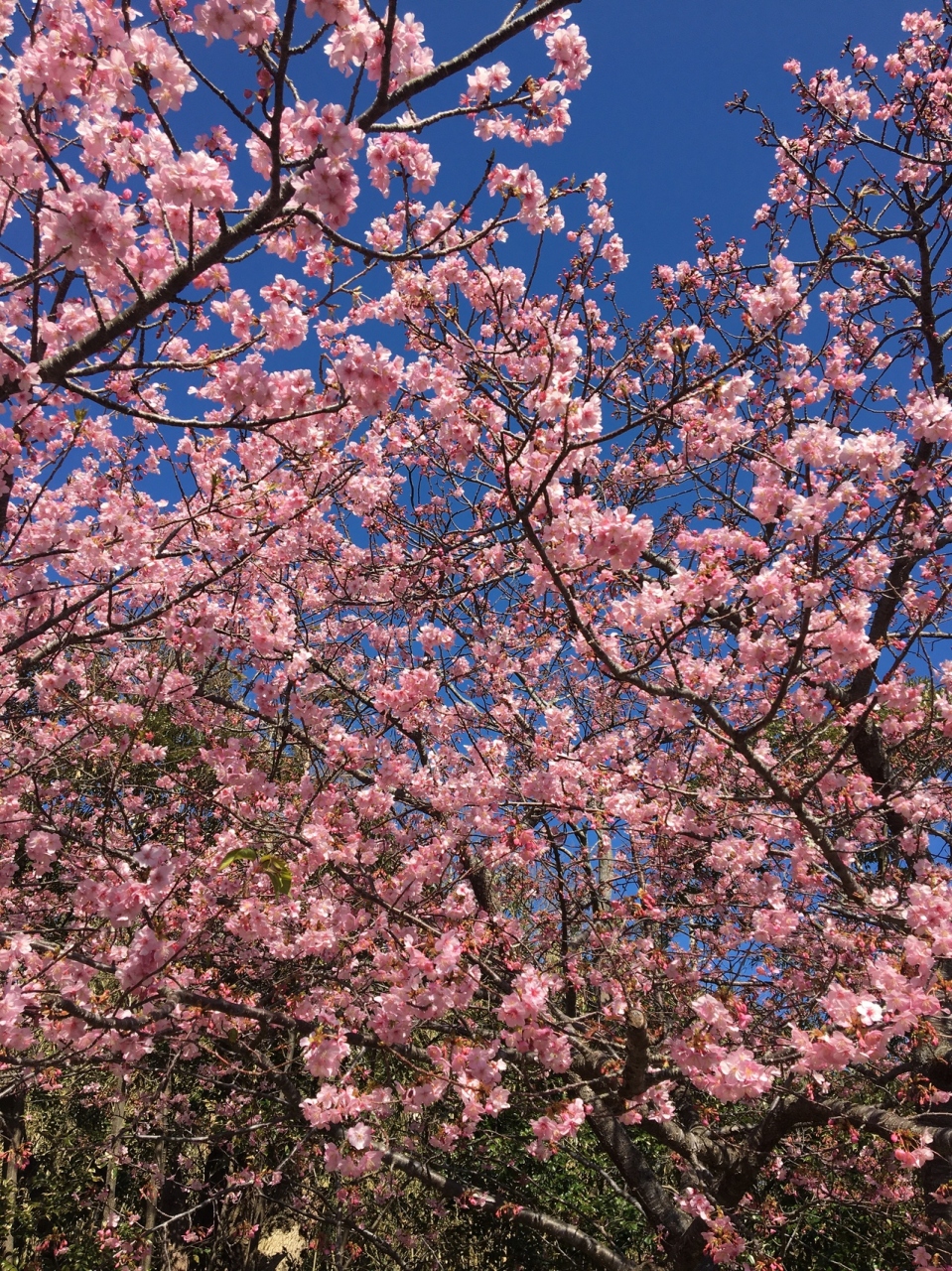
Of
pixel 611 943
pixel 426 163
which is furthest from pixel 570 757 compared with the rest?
pixel 426 163

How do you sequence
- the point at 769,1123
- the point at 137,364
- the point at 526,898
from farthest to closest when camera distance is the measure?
the point at 526,898 < the point at 769,1123 < the point at 137,364

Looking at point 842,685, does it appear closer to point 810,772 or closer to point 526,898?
point 810,772

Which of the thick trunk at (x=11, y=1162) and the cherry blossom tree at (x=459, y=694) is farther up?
the cherry blossom tree at (x=459, y=694)

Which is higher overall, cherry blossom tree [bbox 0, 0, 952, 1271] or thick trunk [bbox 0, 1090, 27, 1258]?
cherry blossom tree [bbox 0, 0, 952, 1271]

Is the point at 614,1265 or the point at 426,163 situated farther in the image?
the point at 614,1265

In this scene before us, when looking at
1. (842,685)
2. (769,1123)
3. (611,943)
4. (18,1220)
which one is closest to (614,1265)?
(769,1123)

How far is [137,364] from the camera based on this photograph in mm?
2631

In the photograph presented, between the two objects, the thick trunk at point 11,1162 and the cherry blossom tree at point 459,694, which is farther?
the thick trunk at point 11,1162

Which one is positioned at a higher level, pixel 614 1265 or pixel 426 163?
pixel 426 163

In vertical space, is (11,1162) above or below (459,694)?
below

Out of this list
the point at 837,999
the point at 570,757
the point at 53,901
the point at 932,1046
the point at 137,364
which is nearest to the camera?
the point at 137,364

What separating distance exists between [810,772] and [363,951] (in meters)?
3.22

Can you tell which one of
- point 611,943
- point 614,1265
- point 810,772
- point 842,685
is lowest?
point 614,1265

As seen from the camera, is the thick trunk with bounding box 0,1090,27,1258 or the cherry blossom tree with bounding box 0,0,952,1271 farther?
the thick trunk with bounding box 0,1090,27,1258
